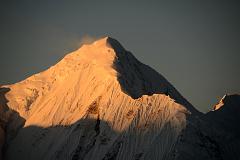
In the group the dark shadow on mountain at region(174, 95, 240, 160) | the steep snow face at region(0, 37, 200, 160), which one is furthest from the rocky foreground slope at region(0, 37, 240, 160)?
the dark shadow on mountain at region(174, 95, 240, 160)

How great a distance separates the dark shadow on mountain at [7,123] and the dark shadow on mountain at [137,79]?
2651cm

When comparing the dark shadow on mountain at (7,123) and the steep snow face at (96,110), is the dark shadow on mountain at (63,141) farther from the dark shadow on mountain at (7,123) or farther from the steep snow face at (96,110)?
the dark shadow on mountain at (7,123)

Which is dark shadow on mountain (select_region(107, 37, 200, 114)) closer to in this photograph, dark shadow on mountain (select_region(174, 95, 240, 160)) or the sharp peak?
the sharp peak

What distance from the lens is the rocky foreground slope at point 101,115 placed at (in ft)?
383

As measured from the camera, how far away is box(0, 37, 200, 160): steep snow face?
118688mm

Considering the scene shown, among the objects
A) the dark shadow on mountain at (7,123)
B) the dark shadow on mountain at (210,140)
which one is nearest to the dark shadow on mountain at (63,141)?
the dark shadow on mountain at (7,123)

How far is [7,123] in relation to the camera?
14388 centimetres

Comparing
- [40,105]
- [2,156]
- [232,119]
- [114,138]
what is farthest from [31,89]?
[232,119]

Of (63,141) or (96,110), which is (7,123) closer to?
(63,141)

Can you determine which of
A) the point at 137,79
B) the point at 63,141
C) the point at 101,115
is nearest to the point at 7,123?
the point at 63,141

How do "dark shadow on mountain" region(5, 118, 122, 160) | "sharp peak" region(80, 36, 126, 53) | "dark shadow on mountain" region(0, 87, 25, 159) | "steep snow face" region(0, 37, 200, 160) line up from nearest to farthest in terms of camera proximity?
"steep snow face" region(0, 37, 200, 160) < "dark shadow on mountain" region(5, 118, 122, 160) < "dark shadow on mountain" region(0, 87, 25, 159) < "sharp peak" region(80, 36, 126, 53)

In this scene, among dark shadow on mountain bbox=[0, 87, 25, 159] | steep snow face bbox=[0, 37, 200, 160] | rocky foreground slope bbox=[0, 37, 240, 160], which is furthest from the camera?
dark shadow on mountain bbox=[0, 87, 25, 159]

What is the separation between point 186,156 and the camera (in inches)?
4365

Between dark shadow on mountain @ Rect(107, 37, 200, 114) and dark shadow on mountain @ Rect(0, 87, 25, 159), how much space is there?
2651 cm
